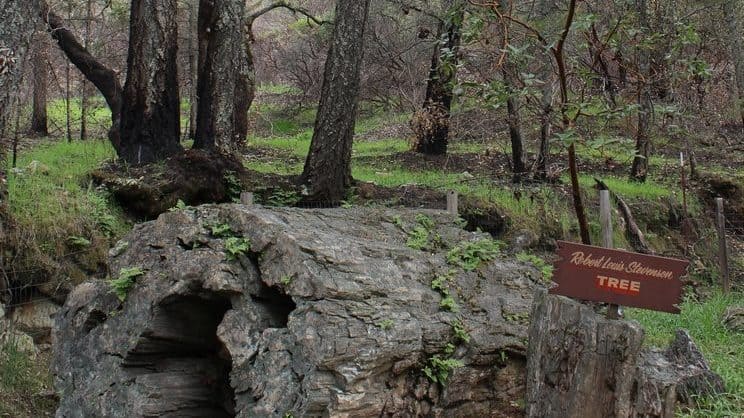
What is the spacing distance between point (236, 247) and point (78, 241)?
359 centimetres

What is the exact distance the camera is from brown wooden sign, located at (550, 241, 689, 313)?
436 cm

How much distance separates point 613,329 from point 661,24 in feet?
23.2

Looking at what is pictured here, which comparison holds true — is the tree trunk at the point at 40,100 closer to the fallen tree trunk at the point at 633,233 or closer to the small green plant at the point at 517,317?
the fallen tree trunk at the point at 633,233

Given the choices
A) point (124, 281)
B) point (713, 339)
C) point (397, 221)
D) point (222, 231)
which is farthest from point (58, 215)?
point (713, 339)

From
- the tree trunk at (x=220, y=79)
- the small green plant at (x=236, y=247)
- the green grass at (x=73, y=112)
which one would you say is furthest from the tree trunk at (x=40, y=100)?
the small green plant at (x=236, y=247)

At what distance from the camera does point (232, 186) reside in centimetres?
934

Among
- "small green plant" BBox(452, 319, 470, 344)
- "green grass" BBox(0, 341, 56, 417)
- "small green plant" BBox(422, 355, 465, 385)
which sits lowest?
"green grass" BBox(0, 341, 56, 417)

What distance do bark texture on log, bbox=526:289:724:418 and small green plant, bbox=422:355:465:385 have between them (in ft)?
1.77

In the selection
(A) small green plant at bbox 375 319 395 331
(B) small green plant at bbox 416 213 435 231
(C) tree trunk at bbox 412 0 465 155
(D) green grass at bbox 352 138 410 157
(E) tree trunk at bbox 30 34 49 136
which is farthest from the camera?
(D) green grass at bbox 352 138 410 157

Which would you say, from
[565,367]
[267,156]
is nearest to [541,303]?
[565,367]

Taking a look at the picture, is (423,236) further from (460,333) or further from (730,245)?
(730,245)

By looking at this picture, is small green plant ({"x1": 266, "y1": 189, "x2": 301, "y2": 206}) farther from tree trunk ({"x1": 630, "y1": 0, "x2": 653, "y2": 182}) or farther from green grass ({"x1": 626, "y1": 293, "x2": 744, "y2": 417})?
green grass ({"x1": 626, "y1": 293, "x2": 744, "y2": 417})

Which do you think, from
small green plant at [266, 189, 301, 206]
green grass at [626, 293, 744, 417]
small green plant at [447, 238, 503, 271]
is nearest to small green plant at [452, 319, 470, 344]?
small green plant at [447, 238, 503, 271]

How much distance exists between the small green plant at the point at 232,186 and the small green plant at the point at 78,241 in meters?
1.92
